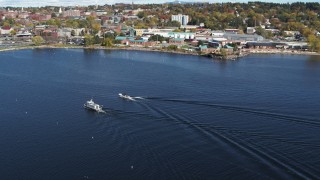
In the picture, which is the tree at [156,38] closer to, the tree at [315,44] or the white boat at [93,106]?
the tree at [315,44]

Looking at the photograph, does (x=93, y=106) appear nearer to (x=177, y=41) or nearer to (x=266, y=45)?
(x=266, y=45)

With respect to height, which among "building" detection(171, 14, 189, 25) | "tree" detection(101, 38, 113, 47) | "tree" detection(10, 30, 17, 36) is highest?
"building" detection(171, 14, 189, 25)

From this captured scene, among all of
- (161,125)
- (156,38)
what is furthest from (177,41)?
(161,125)

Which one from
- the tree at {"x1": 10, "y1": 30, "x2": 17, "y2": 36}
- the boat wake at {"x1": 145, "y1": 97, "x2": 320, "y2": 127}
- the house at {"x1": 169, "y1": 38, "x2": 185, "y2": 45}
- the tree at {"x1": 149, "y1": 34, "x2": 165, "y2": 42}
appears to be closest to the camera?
the boat wake at {"x1": 145, "y1": 97, "x2": 320, "y2": 127}

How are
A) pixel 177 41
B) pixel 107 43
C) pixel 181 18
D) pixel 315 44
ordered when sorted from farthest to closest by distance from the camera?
pixel 181 18 → pixel 177 41 → pixel 107 43 → pixel 315 44

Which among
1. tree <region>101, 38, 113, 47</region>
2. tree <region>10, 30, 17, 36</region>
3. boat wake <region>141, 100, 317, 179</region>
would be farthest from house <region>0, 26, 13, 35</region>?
boat wake <region>141, 100, 317, 179</region>

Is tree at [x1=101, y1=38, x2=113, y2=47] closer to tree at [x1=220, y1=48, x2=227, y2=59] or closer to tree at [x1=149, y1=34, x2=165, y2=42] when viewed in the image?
tree at [x1=149, y1=34, x2=165, y2=42]

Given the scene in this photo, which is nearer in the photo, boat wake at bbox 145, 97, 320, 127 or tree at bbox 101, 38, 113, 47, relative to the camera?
boat wake at bbox 145, 97, 320, 127

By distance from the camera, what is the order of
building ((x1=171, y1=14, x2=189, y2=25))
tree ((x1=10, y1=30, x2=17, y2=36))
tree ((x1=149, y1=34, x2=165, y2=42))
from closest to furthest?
1. tree ((x1=149, y1=34, x2=165, y2=42))
2. tree ((x1=10, y1=30, x2=17, y2=36))
3. building ((x1=171, y1=14, x2=189, y2=25))

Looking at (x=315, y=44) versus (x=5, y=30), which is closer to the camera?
(x=315, y=44)

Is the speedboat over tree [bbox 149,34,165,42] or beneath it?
beneath
